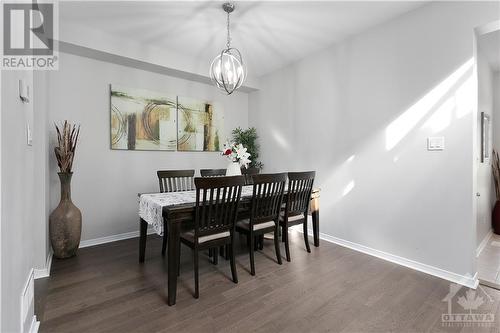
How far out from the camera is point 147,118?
362 centimetres

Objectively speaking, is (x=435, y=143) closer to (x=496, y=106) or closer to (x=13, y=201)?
(x=496, y=106)

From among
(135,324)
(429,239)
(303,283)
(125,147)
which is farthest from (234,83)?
(429,239)

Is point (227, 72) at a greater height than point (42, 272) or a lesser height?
greater

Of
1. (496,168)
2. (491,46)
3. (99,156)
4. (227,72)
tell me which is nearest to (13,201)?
(227,72)

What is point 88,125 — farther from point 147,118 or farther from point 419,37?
point 419,37

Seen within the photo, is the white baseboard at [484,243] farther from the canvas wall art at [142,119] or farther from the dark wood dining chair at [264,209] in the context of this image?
the canvas wall art at [142,119]

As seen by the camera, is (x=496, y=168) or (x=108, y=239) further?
(x=496, y=168)

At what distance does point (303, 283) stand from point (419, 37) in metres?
2.76

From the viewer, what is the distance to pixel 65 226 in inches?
106

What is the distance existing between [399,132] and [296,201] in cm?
138

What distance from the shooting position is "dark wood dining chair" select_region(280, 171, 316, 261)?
269cm

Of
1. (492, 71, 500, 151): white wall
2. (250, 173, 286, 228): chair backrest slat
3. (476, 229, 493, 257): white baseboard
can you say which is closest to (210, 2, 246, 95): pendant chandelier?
(250, 173, 286, 228): chair backrest slat

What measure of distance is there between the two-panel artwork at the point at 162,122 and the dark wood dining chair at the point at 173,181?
30.8 inches

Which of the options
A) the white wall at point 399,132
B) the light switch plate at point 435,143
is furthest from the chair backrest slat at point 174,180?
the light switch plate at point 435,143
